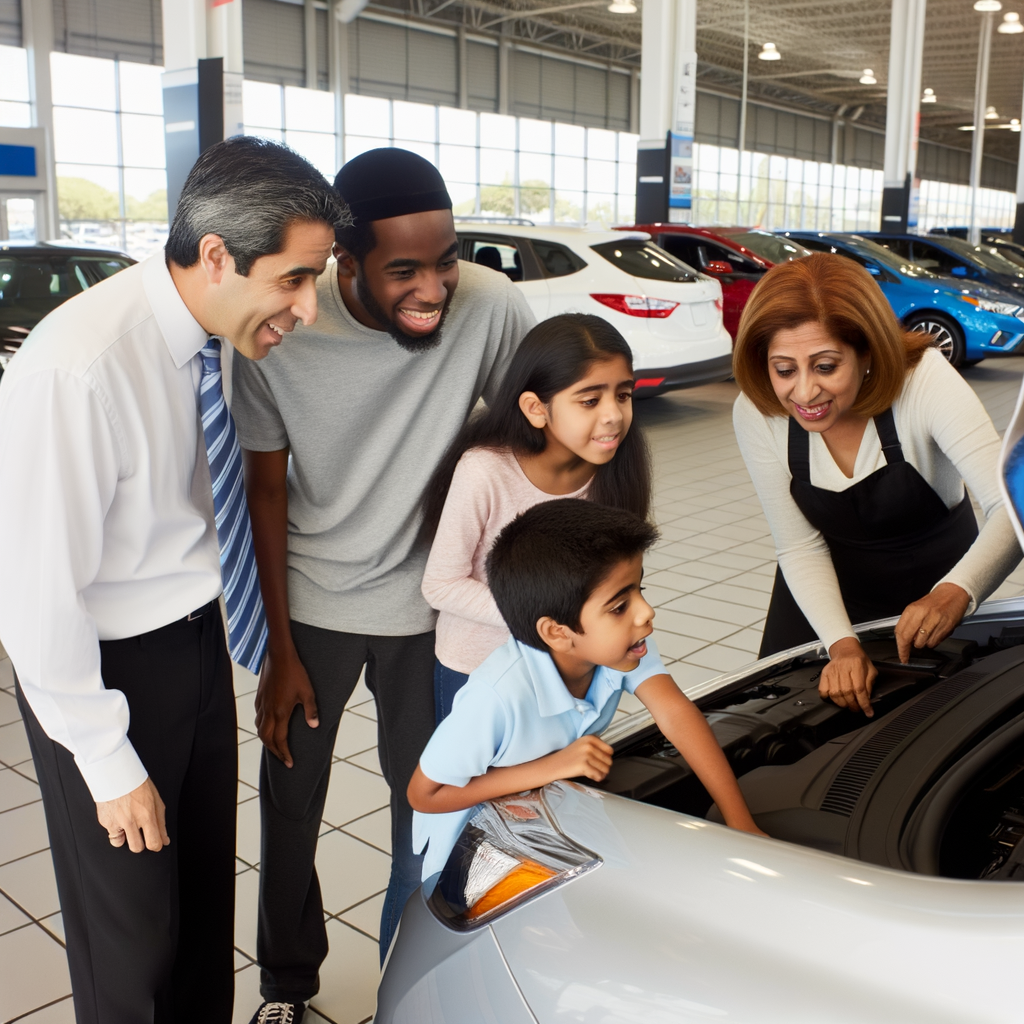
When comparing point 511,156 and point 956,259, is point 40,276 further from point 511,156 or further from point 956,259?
point 511,156

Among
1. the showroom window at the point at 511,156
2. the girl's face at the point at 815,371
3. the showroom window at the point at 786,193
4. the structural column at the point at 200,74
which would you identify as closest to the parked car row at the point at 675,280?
the structural column at the point at 200,74

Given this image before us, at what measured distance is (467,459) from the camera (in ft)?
6.28

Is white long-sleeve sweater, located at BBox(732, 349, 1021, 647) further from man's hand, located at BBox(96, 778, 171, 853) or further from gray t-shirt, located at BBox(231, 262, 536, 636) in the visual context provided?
man's hand, located at BBox(96, 778, 171, 853)

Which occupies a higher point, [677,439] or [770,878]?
[770,878]

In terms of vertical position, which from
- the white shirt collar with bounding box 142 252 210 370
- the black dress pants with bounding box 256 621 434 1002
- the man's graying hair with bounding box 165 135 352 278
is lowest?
the black dress pants with bounding box 256 621 434 1002

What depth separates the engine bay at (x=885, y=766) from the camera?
1.39m

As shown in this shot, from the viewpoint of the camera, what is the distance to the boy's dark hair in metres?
1.54

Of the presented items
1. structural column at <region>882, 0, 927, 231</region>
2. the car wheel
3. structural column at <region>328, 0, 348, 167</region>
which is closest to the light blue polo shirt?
the car wheel

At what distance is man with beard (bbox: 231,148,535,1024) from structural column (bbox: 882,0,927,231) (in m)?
16.7

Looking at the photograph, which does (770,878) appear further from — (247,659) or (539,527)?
(247,659)

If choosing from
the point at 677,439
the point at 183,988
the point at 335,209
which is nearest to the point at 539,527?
the point at 335,209

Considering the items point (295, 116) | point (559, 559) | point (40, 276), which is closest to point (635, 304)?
point (40, 276)

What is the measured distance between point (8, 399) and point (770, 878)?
1.07 m

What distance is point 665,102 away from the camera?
40.8 feet
